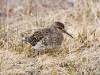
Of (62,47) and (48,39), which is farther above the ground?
(48,39)

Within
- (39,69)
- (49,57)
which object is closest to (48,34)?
(49,57)

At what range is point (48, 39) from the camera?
8.28 metres

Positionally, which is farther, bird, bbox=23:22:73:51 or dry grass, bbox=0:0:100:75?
bird, bbox=23:22:73:51

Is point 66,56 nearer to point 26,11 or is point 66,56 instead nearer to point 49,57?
point 49,57

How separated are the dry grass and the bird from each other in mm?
125

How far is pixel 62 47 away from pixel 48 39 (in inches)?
12.2

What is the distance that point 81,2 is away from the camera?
10.9 meters

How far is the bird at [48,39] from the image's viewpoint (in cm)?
817

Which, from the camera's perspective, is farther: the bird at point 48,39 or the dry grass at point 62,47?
the bird at point 48,39

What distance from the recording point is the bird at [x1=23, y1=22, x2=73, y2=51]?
817cm

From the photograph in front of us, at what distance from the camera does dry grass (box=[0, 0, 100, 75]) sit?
734cm

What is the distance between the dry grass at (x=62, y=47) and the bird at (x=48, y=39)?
0.41ft

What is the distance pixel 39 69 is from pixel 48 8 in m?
4.04

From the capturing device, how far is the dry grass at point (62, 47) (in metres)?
7.34
